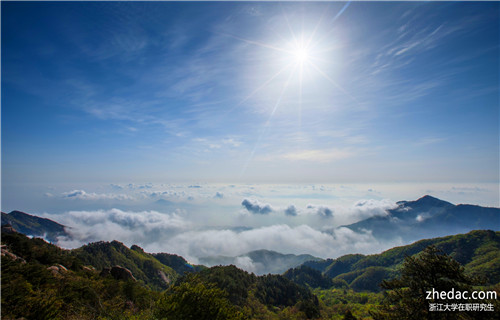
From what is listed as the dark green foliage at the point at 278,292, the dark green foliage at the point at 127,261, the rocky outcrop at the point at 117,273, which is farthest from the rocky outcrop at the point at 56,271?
the dark green foliage at the point at 127,261

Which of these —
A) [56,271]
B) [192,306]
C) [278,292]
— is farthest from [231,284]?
[192,306]

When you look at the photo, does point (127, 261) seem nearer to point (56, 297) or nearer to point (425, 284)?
point (56, 297)

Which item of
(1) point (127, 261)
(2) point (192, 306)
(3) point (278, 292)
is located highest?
(2) point (192, 306)

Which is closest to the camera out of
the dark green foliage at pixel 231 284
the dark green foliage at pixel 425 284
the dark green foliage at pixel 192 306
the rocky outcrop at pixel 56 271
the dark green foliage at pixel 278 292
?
the dark green foliage at pixel 425 284

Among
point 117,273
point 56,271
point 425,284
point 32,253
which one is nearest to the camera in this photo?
point 425,284

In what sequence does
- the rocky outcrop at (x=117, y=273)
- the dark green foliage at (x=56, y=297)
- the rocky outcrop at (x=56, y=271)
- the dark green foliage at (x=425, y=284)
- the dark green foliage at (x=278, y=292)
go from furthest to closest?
the dark green foliage at (x=278, y=292), the rocky outcrop at (x=117, y=273), the rocky outcrop at (x=56, y=271), the dark green foliage at (x=56, y=297), the dark green foliage at (x=425, y=284)

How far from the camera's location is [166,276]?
174875 mm

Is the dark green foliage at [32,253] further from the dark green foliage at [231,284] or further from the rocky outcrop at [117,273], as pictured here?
the dark green foliage at [231,284]

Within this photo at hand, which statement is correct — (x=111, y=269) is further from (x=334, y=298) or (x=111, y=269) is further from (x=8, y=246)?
(x=334, y=298)

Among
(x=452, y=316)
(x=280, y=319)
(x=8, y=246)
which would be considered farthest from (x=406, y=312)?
(x=8, y=246)

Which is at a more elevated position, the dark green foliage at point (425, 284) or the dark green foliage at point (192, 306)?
the dark green foliage at point (425, 284)

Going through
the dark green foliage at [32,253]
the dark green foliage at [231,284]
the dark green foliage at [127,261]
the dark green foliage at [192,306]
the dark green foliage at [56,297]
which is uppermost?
the dark green foliage at [192,306]

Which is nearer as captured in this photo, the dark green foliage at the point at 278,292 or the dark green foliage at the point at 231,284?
the dark green foliage at the point at 231,284

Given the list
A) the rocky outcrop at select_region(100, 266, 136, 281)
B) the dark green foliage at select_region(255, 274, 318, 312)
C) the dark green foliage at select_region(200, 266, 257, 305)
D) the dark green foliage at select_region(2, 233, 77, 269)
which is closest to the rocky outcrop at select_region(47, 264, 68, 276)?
the dark green foliage at select_region(2, 233, 77, 269)
